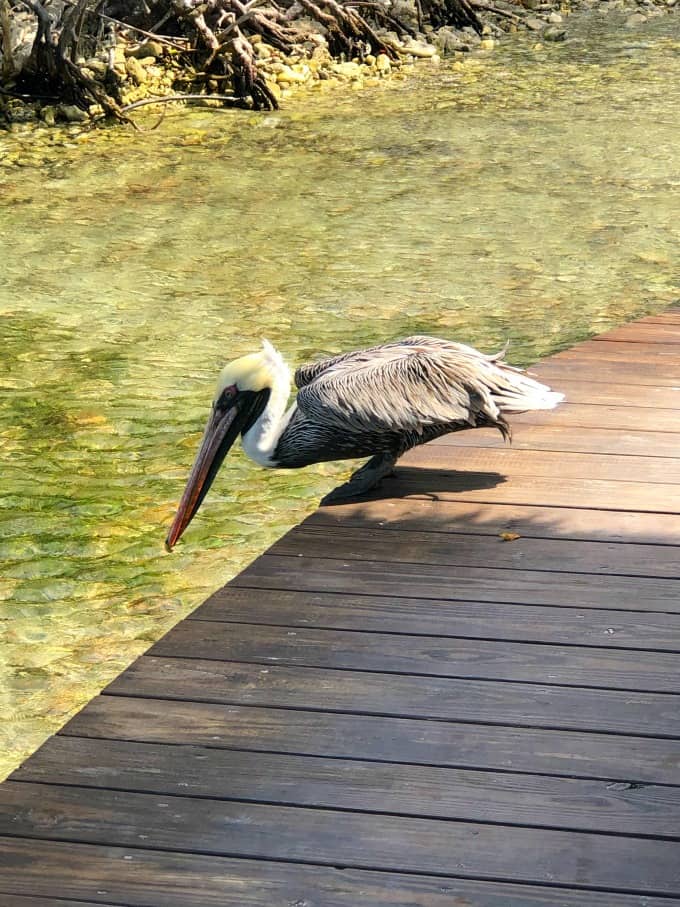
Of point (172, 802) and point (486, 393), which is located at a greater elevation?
A: point (486, 393)

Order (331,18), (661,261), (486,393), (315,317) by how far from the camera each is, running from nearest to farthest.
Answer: (486,393), (315,317), (661,261), (331,18)

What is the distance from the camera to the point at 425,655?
112 inches

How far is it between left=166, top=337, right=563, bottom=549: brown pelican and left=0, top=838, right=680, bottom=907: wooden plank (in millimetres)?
1642

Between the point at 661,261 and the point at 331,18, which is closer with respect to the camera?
the point at 661,261

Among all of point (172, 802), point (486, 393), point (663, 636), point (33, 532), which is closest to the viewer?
point (172, 802)

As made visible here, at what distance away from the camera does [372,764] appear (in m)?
2.46

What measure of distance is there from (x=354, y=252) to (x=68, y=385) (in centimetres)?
241

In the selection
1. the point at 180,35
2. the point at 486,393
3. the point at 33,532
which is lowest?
the point at 33,532

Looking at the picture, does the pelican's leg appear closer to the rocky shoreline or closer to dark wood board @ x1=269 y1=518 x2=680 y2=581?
dark wood board @ x1=269 y1=518 x2=680 y2=581

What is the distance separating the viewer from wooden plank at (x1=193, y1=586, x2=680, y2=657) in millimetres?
2877

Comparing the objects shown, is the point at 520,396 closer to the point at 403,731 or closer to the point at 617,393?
the point at 617,393

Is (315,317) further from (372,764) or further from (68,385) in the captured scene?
(372,764)

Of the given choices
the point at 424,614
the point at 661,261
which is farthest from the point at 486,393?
the point at 661,261

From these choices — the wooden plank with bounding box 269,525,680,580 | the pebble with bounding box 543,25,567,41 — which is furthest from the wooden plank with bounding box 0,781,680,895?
the pebble with bounding box 543,25,567,41
